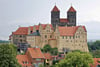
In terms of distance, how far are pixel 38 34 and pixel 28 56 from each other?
27320mm

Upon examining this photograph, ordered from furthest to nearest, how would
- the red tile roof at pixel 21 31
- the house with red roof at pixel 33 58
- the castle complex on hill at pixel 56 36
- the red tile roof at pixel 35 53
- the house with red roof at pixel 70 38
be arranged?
the red tile roof at pixel 21 31, the castle complex on hill at pixel 56 36, the house with red roof at pixel 70 38, the red tile roof at pixel 35 53, the house with red roof at pixel 33 58

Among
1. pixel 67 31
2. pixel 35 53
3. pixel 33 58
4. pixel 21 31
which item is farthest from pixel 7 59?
pixel 21 31

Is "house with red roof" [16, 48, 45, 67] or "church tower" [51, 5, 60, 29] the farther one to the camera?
"church tower" [51, 5, 60, 29]

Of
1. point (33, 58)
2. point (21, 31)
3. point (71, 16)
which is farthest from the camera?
point (71, 16)

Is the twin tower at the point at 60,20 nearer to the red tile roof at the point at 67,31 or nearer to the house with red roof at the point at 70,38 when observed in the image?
the red tile roof at the point at 67,31

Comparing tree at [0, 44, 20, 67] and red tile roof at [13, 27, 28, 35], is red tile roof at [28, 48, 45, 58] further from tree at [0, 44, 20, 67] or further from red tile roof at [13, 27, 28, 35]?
red tile roof at [13, 27, 28, 35]

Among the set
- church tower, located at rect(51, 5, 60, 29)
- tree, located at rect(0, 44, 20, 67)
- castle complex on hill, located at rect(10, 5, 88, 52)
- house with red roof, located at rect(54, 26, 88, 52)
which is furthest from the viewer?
church tower, located at rect(51, 5, 60, 29)

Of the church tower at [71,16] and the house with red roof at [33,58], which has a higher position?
the church tower at [71,16]

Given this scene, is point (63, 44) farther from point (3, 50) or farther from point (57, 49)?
point (3, 50)

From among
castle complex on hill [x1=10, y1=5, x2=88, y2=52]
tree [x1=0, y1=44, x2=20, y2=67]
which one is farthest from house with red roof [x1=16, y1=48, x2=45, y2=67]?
castle complex on hill [x1=10, y1=5, x2=88, y2=52]

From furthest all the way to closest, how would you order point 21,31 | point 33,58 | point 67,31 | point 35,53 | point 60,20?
point 60,20 < point 21,31 < point 67,31 < point 35,53 < point 33,58

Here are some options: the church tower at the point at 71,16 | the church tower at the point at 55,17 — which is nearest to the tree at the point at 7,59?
the church tower at the point at 55,17

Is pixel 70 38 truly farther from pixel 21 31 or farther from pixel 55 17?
pixel 21 31

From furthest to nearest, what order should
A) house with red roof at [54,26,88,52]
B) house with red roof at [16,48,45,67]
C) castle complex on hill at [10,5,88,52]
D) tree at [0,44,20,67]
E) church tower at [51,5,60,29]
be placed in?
church tower at [51,5,60,29], castle complex on hill at [10,5,88,52], house with red roof at [54,26,88,52], house with red roof at [16,48,45,67], tree at [0,44,20,67]
